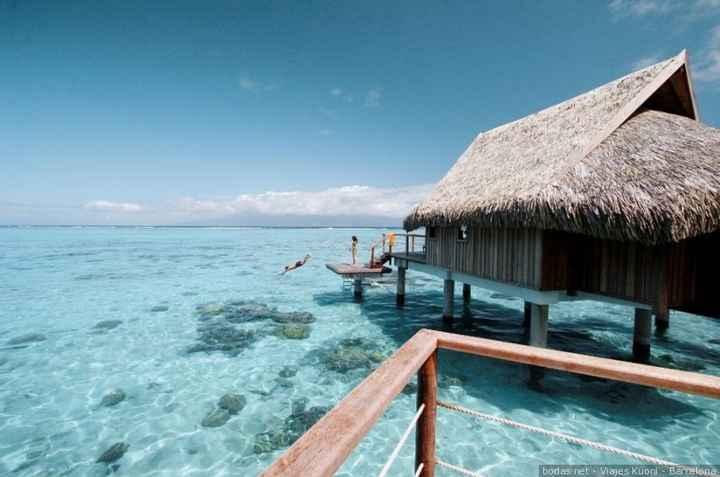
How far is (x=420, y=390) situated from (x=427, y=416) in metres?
0.18

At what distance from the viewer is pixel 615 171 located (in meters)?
7.07

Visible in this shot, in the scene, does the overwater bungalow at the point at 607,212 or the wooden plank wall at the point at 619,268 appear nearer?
the overwater bungalow at the point at 607,212

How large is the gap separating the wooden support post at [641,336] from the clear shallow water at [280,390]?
0.53m

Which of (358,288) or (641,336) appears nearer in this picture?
(641,336)

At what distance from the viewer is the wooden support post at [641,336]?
33.2 ft

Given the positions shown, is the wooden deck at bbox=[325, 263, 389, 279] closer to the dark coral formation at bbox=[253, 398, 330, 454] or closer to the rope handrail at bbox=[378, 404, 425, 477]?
the dark coral formation at bbox=[253, 398, 330, 454]

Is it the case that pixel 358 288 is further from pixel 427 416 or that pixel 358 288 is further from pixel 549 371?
pixel 427 416

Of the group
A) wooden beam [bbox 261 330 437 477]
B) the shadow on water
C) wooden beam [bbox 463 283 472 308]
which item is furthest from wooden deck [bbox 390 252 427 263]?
wooden beam [bbox 261 330 437 477]

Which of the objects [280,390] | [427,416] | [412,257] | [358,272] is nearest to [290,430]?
[280,390]

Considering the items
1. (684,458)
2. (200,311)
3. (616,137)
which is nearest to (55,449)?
(200,311)

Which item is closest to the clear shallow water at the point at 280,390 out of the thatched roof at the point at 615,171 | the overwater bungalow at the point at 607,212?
the overwater bungalow at the point at 607,212

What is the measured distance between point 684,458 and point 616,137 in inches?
252

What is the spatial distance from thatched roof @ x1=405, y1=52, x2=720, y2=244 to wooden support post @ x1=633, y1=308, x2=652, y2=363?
5185 millimetres

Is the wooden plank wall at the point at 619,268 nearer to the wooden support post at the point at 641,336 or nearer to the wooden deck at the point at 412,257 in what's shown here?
the wooden support post at the point at 641,336
